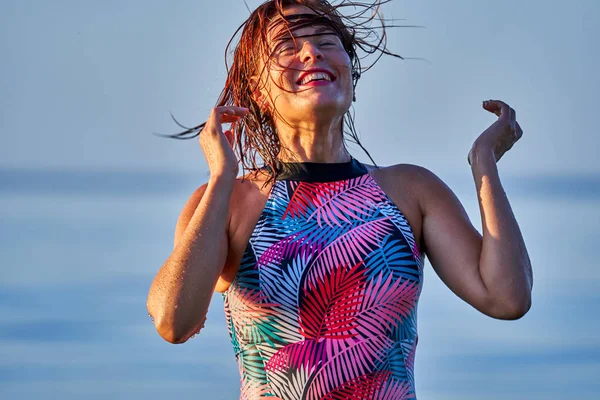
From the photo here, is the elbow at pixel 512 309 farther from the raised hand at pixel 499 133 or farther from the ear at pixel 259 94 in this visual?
the ear at pixel 259 94

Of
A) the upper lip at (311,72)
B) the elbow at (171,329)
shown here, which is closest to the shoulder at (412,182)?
the upper lip at (311,72)

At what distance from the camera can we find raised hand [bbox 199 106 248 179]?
2596 mm

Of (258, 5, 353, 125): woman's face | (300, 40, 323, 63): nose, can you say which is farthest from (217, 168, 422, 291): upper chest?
(300, 40, 323, 63): nose

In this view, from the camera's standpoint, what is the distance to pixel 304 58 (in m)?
2.66

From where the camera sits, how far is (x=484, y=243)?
2.59m

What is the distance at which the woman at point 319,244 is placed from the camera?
2533mm

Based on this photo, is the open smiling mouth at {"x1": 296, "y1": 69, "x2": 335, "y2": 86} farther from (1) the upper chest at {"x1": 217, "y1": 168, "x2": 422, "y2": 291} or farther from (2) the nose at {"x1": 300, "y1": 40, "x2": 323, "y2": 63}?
(1) the upper chest at {"x1": 217, "y1": 168, "x2": 422, "y2": 291}

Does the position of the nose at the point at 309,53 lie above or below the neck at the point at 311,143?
above

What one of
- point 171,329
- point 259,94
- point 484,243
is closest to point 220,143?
point 259,94

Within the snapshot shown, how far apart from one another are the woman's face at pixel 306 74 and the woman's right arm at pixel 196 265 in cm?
18

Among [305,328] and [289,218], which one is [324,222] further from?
[305,328]

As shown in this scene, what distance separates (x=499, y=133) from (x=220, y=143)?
63 centimetres

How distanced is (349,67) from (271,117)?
0.75ft

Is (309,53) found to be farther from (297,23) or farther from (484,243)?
(484,243)
